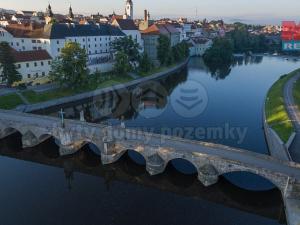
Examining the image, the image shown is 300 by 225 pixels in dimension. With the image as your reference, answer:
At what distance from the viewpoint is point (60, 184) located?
126 ft

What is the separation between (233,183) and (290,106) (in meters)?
29.4

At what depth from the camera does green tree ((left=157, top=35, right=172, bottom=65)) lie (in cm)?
11526

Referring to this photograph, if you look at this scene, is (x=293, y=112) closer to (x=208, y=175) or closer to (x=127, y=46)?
(x=208, y=175)

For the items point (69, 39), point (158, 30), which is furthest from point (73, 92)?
point (158, 30)

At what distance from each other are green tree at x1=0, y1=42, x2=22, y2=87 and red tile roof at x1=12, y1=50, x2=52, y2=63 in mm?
4182

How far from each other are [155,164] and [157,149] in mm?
2142

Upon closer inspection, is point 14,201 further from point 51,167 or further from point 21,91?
point 21,91

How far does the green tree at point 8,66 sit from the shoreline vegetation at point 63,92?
4.45m

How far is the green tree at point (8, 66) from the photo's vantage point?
6794 centimetres

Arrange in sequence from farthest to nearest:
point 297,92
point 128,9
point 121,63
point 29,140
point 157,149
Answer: point 128,9, point 121,63, point 297,92, point 29,140, point 157,149

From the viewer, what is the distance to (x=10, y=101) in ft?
212

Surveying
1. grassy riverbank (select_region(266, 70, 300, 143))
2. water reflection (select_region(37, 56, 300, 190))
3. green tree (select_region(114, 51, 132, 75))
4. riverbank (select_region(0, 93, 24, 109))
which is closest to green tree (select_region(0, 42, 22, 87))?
riverbank (select_region(0, 93, 24, 109))

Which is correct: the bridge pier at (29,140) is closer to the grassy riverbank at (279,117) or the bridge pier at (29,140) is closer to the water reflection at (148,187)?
the water reflection at (148,187)

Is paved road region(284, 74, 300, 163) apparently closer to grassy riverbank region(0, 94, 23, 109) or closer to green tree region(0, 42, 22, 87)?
grassy riverbank region(0, 94, 23, 109)
